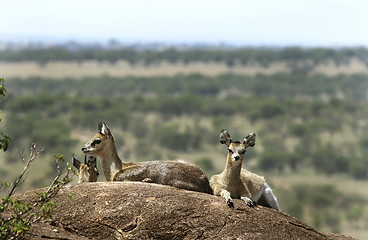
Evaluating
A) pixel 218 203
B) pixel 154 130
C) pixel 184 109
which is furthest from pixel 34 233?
pixel 184 109

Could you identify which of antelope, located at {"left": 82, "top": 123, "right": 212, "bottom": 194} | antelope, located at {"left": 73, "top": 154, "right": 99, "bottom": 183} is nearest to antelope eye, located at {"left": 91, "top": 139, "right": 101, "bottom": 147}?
antelope, located at {"left": 82, "top": 123, "right": 212, "bottom": 194}

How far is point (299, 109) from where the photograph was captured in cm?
14562

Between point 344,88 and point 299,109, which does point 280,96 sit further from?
point 299,109

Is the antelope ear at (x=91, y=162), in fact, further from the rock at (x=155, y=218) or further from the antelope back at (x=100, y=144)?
the rock at (x=155, y=218)

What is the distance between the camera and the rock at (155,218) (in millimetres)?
12898

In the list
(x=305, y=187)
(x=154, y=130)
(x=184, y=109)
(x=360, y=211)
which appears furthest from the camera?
(x=184, y=109)

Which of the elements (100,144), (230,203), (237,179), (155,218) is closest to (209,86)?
(100,144)

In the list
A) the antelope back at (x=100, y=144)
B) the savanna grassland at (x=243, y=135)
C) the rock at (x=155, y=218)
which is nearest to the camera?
the rock at (x=155, y=218)

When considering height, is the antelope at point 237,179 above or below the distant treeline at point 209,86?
below

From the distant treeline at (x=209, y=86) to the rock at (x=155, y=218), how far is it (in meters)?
162

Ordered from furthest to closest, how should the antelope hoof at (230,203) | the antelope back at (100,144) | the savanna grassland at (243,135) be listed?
the savanna grassland at (243,135)
the antelope back at (100,144)
the antelope hoof at (230,203)

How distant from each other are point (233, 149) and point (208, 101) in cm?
13105

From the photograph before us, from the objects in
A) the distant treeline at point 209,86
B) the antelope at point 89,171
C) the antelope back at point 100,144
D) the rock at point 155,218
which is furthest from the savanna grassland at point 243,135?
the rock at point 155,218

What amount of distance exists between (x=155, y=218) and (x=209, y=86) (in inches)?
6613
